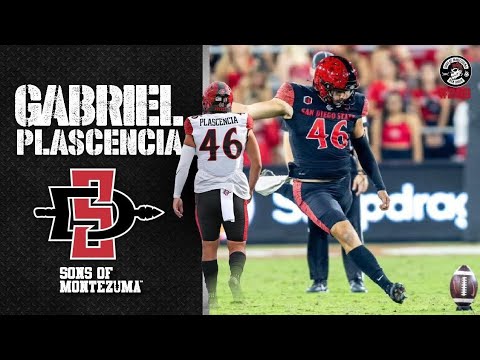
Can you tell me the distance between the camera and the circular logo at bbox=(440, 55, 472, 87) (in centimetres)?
1069

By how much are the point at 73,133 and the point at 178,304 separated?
1.49 m

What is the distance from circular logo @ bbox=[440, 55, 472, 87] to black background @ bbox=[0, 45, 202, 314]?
1.96 metres

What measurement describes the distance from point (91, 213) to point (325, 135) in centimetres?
209

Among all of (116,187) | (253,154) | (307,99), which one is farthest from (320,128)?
(116,187)

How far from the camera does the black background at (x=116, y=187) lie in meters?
10.2

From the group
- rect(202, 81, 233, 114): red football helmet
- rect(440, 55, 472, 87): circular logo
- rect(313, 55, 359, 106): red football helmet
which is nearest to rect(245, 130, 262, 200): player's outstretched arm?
rect(202, 81, 233, 114): red football helmet

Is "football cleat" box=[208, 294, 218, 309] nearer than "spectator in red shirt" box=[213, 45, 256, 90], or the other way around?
"football cleat" box=[208, 294, 218, 309]

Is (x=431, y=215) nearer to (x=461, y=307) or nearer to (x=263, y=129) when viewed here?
(x=263, y=129)

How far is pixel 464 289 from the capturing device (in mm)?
10594

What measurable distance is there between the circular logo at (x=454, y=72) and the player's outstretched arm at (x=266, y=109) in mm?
1295

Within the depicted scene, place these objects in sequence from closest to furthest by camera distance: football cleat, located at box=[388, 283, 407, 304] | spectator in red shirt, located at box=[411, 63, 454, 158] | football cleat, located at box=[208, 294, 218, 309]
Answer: football cleat, located at box=[208, 294, 218, 309] → football cleat, located at box=[388, 283, 407, 304] → spectator in red shirt, located at box=[411, 63, 454, 158]

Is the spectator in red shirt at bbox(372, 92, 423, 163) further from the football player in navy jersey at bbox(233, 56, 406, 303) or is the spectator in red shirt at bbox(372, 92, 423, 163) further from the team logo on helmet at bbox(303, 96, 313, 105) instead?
the team logo on helmet at bbox(303, 96, 313, 105)

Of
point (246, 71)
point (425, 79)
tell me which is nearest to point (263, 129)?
point (246, 71)
